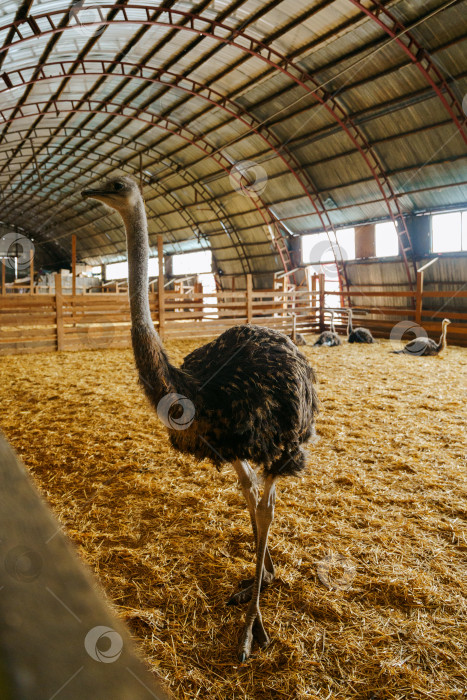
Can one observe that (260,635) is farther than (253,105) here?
No

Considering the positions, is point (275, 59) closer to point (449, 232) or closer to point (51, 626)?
point (449, 232)

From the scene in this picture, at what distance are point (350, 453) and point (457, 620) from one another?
191 cm

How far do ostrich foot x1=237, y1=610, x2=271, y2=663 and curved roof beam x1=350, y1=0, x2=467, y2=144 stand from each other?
1218 centimetres

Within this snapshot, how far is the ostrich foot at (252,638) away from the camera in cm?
182

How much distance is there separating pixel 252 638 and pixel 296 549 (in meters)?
0.68

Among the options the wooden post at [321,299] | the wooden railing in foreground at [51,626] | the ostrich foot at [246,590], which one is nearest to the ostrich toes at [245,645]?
the ostrich foot at [246,590]

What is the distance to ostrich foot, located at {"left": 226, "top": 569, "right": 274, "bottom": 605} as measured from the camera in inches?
84.4

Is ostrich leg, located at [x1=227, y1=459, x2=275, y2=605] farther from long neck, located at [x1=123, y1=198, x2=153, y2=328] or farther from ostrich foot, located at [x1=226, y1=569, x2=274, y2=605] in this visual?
long neck, located at [x1=123, y1=198, x2=153, y2=328]

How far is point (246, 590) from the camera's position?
7.14 feet

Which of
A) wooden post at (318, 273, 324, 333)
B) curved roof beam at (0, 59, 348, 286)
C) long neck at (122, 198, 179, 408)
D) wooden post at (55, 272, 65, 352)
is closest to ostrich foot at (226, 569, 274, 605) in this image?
long neck at (122, 198, 179, 408)

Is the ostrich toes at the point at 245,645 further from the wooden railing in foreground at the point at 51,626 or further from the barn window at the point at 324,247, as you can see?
the barn window at the point at 324,247

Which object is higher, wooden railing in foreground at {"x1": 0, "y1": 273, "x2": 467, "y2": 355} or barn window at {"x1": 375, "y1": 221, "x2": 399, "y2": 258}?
barn window at {"x1": 375, "y1": 221, "x2": 399, "y2": 258}

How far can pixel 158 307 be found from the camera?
11.9 metres

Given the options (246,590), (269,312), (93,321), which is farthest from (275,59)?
(246,590)
